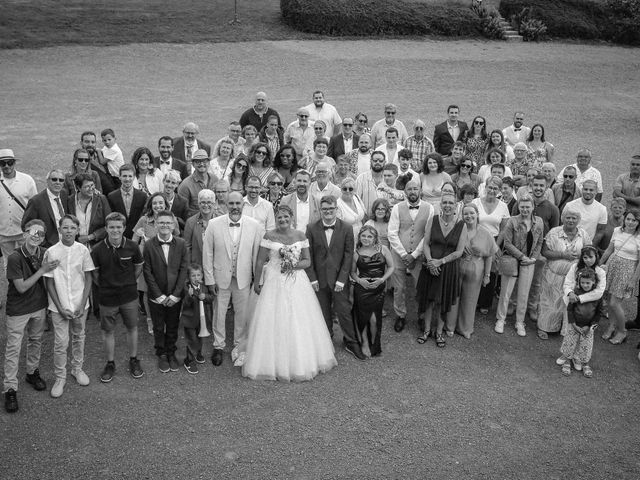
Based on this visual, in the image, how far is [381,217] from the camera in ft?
30.9

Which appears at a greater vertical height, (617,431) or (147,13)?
(147,13)

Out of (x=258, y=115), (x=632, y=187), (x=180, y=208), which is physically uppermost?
(x=258, y=115)

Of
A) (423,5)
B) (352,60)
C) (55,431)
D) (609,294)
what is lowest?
(55,431)

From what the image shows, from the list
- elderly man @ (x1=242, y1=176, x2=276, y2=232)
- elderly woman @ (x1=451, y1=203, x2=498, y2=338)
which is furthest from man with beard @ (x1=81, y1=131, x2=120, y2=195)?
elderly woman @ (x1=451, y1=203, x2=498, y2=338)

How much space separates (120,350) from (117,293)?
3.75 ft

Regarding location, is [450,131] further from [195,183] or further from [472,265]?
[195,183]

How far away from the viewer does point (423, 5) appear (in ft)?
105

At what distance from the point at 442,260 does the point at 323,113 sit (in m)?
5.92

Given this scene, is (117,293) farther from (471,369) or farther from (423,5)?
(423,5)

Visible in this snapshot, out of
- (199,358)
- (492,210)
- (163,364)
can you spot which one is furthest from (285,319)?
(492,210)

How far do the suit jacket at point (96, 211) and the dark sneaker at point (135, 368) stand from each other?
2.03m

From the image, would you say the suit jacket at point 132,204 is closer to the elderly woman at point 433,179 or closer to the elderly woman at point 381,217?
the elderly woman at point 381,217

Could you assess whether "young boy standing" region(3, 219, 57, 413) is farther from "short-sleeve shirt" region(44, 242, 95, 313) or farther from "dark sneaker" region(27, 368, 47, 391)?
"dark sneaker" region(27, 368, 47, 391)

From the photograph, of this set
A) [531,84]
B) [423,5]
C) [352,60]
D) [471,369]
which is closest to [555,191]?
[471,369]
